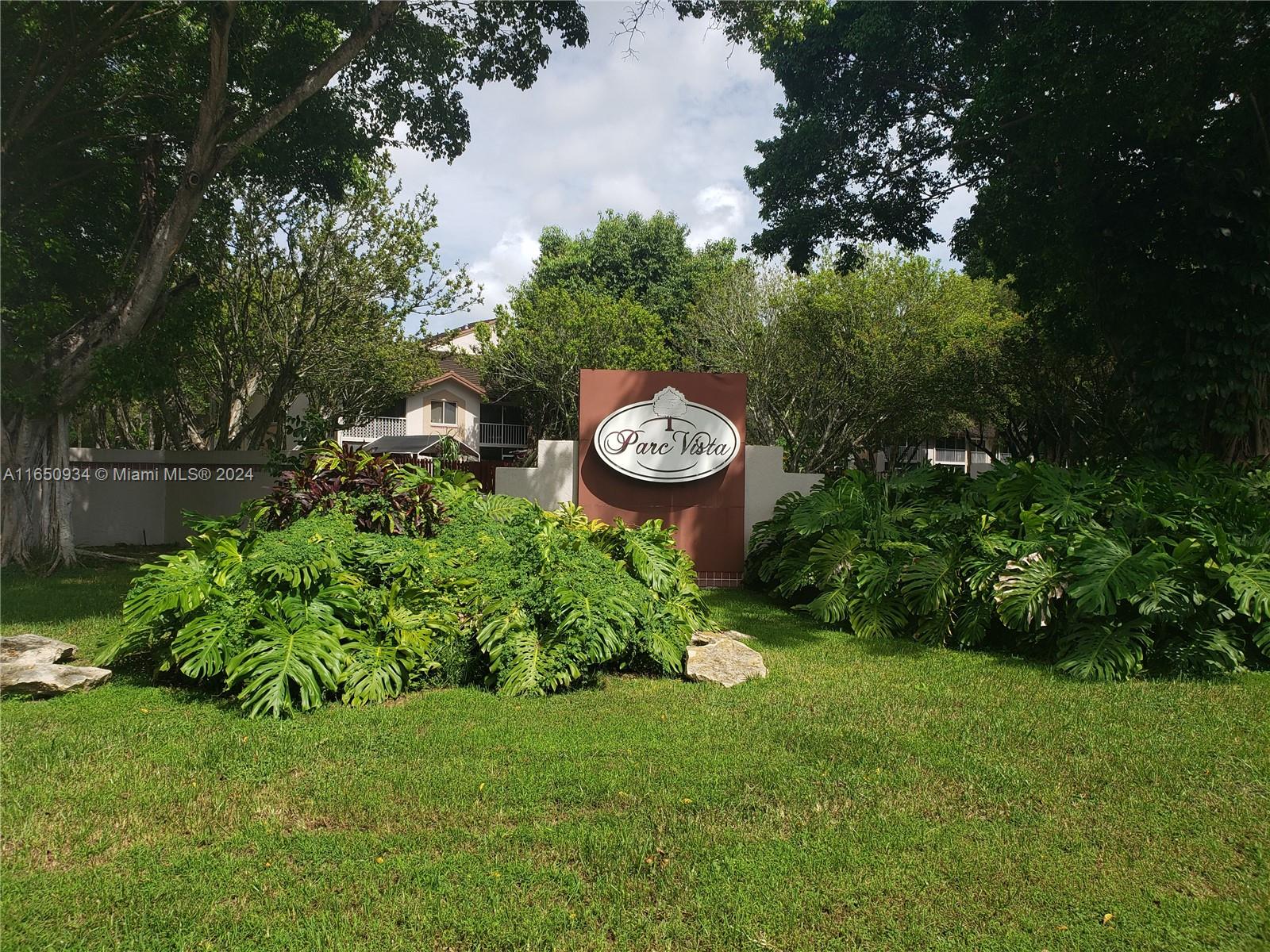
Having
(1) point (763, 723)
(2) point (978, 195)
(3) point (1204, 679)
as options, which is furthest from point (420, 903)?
(2) point (978, 195)

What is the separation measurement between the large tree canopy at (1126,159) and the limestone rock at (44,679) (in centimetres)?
1114

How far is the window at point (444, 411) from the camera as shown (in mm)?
36406

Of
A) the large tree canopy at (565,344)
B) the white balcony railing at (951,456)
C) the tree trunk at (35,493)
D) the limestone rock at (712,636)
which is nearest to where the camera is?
the limestone rock at (712,636)

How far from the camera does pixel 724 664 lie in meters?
6.29

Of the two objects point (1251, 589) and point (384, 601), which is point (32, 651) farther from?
point (1251, 589)

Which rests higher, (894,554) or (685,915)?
(894,554)

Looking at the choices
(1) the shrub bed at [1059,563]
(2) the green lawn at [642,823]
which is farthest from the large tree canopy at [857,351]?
(2) the green lawn at [642,823]

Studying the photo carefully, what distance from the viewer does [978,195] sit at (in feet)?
49.2

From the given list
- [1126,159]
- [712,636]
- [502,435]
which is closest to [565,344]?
[502,435]

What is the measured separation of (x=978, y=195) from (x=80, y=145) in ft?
50.5

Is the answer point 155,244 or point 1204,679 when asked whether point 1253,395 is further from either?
point 155,244

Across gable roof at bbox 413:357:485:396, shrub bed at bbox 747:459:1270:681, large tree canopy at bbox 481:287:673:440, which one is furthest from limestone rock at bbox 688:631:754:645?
gable roof at bbox 413:357:485:396

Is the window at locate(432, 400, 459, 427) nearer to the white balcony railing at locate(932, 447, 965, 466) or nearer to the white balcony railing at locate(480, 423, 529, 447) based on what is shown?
the white balcony railing at locate(480, 423, 529, 447)

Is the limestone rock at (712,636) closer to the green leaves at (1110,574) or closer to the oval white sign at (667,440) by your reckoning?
the green leaves at (1110,574)
